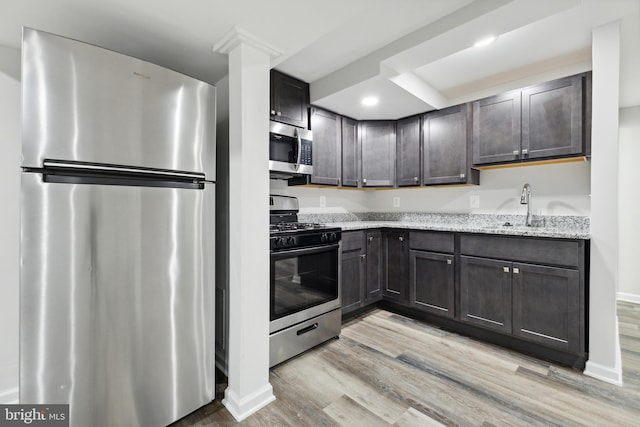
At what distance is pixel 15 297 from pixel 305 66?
252 cm

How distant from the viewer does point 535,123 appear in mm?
2383

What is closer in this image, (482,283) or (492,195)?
(482,283)

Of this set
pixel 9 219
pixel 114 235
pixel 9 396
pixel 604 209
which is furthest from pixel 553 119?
pixel 9 396

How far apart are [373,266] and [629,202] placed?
312 cm

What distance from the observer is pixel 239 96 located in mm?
1620

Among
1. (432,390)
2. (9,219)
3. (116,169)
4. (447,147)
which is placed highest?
(447,147)

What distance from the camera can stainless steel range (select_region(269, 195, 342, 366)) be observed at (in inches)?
79.0

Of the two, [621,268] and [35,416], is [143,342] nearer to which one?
[35,416]

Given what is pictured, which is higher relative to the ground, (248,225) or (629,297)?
(248,225)

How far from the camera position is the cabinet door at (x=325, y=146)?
2848mm

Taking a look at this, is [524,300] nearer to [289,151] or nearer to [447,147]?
[447,147]

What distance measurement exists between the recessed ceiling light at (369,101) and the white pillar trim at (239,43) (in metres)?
1.18

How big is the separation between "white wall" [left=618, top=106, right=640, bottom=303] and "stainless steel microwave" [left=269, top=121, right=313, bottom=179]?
3655mm

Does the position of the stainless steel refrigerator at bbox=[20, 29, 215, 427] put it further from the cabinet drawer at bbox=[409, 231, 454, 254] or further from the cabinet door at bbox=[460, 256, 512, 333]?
the cabinet door at bbox=[460, 256, 512, 333]
